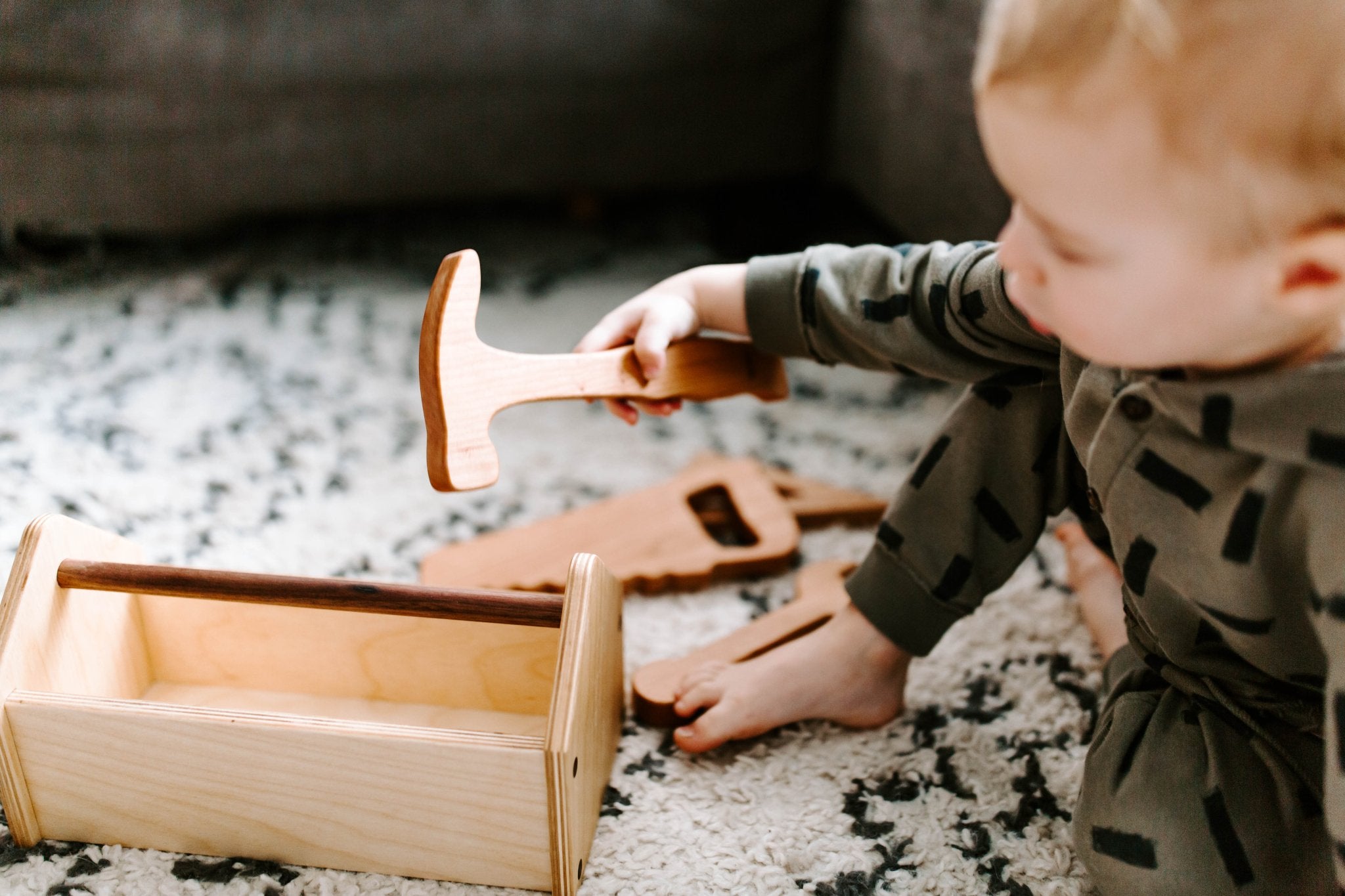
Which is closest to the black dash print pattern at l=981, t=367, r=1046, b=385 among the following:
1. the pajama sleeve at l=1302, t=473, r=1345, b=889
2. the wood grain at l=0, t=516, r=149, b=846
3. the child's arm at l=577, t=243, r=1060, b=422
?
the child's arm at l=577, t=243, r=1060, b=422

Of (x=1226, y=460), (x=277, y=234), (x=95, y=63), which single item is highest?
(x=95, y=63)

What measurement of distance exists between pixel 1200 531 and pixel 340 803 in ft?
1.52

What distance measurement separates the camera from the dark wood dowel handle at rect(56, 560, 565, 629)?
2.00 feet

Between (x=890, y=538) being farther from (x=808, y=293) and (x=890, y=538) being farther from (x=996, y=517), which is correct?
(x=808, y=293)

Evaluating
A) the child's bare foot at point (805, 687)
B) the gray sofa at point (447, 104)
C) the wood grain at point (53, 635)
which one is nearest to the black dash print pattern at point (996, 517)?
the child's bare foot at point (805, 687)

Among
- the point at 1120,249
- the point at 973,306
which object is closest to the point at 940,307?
the point at 973,306

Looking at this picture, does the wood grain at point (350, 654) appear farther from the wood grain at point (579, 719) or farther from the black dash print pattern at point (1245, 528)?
the black dash print pattern at point (1245, 528)

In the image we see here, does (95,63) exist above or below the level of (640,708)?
above

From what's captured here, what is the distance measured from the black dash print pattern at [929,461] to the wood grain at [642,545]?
18 cm

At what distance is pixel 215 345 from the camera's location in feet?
3.86

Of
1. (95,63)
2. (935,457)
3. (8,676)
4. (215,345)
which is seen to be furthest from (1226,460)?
(95,63)

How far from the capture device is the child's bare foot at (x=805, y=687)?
709mm

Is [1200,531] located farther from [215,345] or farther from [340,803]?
[215,345]

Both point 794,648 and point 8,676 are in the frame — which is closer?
point 8,676
